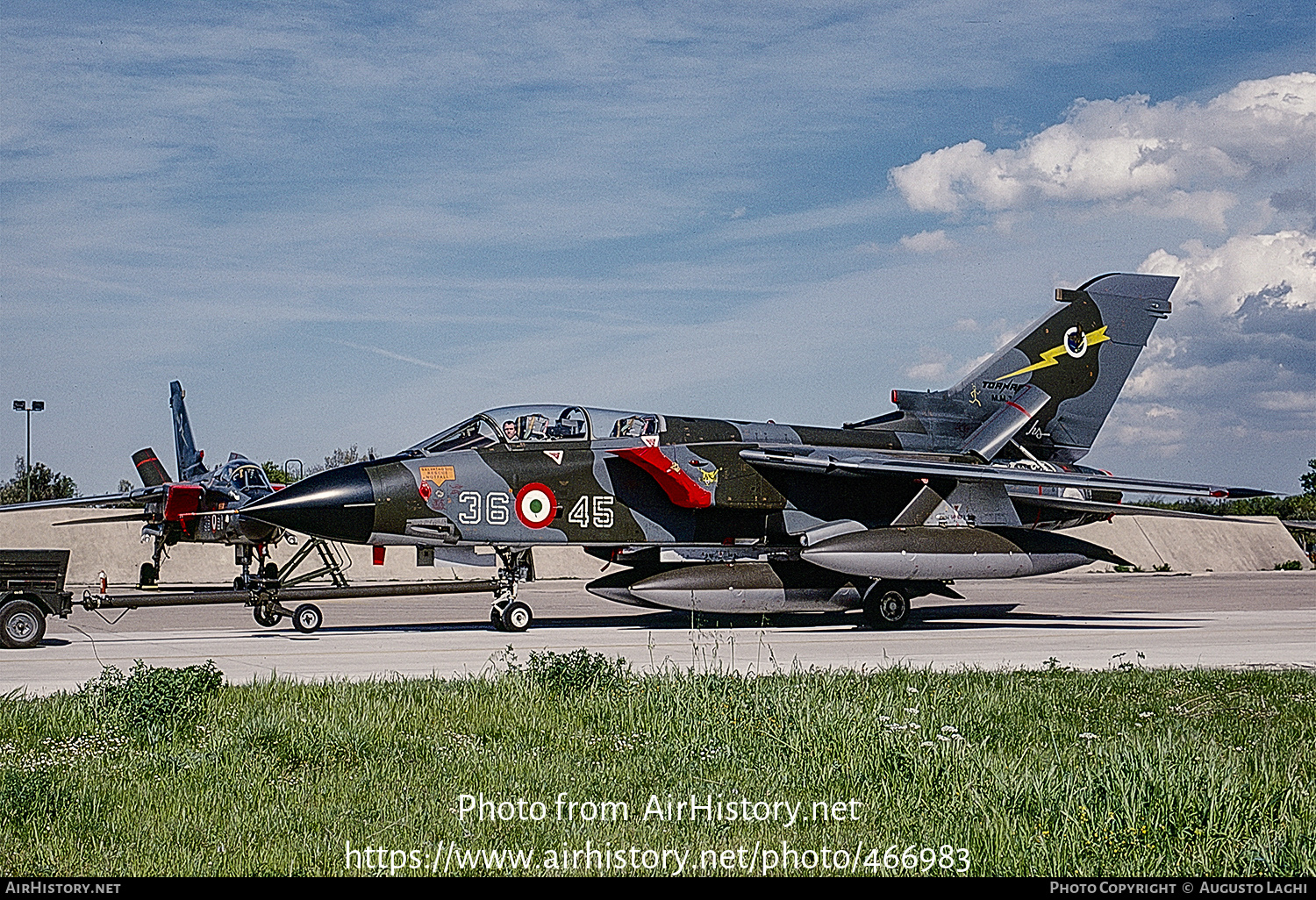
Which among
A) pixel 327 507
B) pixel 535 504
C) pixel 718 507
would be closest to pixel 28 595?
pixel 327 507

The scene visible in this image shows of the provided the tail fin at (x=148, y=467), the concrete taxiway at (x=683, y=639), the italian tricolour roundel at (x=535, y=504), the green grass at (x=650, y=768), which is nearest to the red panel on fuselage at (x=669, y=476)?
the italian tricolour roundel at (x=535, y=504)

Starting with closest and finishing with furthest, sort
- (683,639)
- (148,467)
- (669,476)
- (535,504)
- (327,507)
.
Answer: (327,507) < (683,639) < (535,504) < (669,476) < (148,467)

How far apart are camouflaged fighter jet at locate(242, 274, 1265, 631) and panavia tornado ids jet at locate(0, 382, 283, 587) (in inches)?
165

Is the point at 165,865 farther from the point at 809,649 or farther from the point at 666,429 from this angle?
the point at 666,429

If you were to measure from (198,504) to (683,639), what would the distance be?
1362 centimetres

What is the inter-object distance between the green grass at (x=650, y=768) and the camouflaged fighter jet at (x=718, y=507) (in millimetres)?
6500

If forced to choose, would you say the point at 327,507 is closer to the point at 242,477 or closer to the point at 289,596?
the point at 289,596

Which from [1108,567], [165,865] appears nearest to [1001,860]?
[165,865]

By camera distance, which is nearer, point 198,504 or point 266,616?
point 266,616

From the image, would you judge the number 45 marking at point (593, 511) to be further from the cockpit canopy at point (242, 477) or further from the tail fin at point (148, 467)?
the tail fin at point (148, 467)

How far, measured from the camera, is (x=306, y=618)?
16422 mm

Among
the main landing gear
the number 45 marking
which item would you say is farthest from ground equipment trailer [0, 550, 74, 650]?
the number 45 marking

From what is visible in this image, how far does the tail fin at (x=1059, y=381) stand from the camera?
20234 mm
